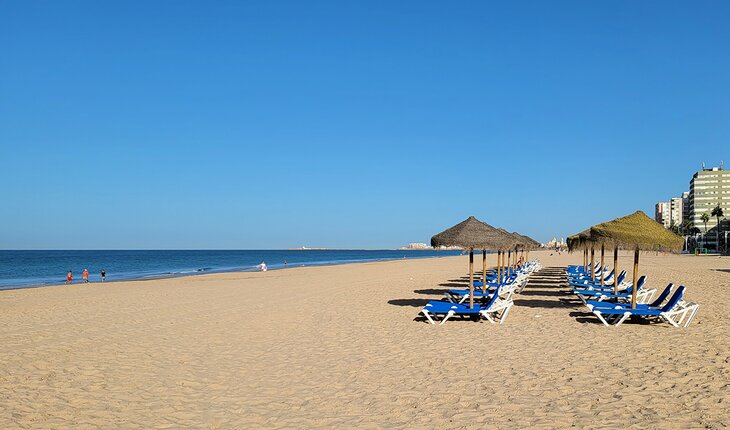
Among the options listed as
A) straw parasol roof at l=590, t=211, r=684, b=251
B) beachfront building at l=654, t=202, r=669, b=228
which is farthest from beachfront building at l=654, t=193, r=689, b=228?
straw parasol roof at l=590, t=211, r=684, b=251

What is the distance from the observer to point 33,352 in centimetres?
782

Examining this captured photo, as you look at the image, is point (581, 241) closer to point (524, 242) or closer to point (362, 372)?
point (524, 242)

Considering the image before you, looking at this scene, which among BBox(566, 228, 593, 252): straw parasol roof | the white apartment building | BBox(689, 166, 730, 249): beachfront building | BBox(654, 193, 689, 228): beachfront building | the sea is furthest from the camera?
the white apartment building

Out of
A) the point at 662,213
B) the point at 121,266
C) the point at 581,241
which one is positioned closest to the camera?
the point at 581,241

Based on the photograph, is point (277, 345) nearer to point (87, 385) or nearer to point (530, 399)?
point (87, 385)

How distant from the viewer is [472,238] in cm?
1110

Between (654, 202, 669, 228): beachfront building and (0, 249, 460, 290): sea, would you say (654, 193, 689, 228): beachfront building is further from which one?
(0, 249, 460, 290): sea

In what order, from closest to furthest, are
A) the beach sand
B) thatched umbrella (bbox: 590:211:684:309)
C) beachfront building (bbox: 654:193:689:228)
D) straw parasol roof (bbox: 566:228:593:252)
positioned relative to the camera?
the beach sand
thatched umbrella (bbox: 590:211:684:309)
straw parasol roof (bbox: 566:228:593:252)
beachfront building (bbox: 654:193:689:228)

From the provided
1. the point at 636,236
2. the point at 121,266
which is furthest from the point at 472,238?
the point at 121,266

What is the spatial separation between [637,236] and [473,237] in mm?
3108

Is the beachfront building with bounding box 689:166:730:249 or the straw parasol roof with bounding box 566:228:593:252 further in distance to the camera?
the beachfront building with bounding box 689:166:730:249

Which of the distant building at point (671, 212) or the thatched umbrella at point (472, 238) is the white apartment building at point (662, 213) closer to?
the distant building at point (671, 212)

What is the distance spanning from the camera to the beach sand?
15.9ft

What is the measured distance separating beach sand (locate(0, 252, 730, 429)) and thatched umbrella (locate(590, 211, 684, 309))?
1501 mm
